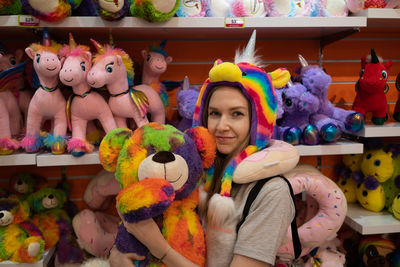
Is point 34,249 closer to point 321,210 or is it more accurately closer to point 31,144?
point 31,144

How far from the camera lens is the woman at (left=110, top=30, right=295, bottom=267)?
0.84 metres

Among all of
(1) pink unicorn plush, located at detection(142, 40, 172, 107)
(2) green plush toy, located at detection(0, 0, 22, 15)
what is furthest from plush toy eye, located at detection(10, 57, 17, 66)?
(1) pink unicorn plush, located at detection(142, 40, 172, 107)

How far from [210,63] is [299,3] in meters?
0.52

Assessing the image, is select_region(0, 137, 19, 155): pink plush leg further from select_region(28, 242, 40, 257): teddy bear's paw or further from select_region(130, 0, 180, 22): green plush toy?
select_region(130, 0, 180, 22): green plush toy

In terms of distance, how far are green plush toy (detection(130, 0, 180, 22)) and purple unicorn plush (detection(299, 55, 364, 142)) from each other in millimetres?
663

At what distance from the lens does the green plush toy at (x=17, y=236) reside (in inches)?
50.8

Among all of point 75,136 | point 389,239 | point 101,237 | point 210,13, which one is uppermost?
point 210,13

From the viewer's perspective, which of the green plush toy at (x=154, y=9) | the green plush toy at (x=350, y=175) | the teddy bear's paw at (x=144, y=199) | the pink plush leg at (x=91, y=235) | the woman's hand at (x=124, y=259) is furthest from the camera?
the green plush toy at (x=350, y=175)

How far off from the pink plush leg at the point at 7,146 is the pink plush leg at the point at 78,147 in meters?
0.22

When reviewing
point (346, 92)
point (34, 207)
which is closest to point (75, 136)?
point (34, 207)

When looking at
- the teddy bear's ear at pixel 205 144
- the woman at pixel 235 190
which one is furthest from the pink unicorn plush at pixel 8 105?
the teddy bear's ear at pixel 205 144

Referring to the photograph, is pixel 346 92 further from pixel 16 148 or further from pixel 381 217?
pixel 16 148

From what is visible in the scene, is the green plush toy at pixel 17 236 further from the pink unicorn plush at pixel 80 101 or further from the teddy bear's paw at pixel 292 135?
the teddy bear's paw at pixel 292 135

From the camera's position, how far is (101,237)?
4.86 feet
